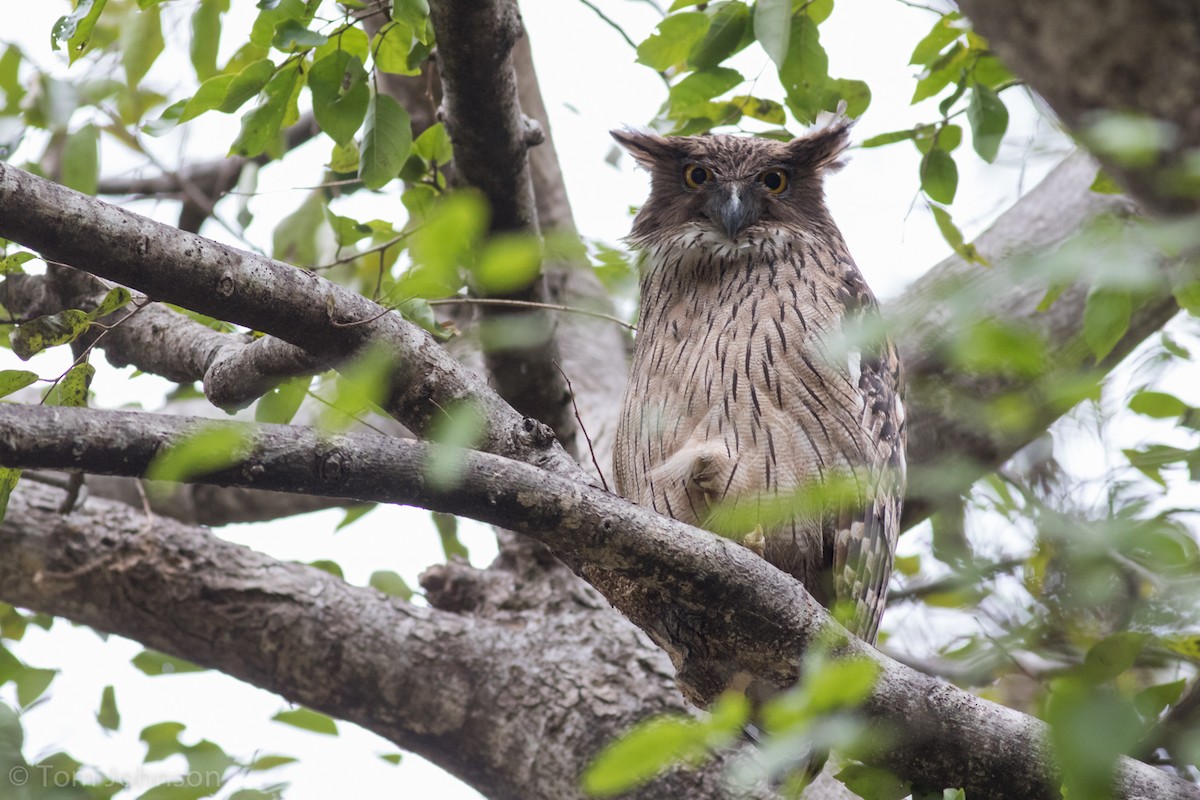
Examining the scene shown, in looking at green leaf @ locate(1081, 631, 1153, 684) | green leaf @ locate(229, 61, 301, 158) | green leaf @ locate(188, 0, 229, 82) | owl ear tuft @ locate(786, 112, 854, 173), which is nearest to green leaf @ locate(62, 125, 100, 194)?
green leaf @ locate(188, 0, 229, 82)

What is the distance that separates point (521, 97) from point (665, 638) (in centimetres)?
230

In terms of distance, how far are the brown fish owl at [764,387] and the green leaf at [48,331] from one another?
131cm

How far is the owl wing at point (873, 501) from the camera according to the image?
97.7 inches

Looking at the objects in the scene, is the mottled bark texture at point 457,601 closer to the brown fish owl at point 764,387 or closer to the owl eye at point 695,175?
the brown fish owl at point 764,387

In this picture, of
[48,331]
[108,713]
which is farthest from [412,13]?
[108,713]

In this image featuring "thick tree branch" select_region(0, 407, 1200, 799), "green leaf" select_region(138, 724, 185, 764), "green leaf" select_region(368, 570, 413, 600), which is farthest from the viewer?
"green leaf" select_region(368, 570, 413, 600)

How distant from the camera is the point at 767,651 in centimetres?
187

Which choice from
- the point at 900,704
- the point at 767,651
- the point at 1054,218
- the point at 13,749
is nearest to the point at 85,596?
the point at 13,749

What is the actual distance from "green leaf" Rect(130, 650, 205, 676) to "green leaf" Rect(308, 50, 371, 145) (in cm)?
176

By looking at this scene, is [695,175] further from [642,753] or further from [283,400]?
[642,753]

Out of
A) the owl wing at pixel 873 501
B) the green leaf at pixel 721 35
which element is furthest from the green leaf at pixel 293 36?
the owl wing at pixel 873 501

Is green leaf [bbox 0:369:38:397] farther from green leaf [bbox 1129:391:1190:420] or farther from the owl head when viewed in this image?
green leaf [bbox 1129:391:1190:420]

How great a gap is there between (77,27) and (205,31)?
649mm

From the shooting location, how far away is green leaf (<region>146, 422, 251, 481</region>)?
1.27m
